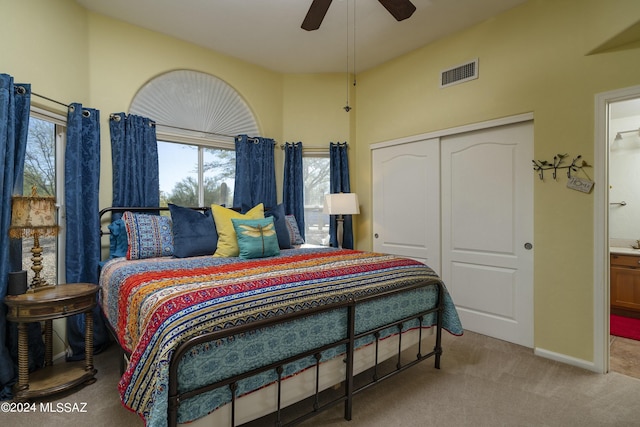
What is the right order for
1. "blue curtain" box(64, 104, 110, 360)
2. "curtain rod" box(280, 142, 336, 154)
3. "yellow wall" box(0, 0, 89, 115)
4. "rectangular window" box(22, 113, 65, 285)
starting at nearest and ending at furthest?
"yellow wall" box(0, 0, 89, 115)
"rectangular window" box(22, 113, 65, 285)
"blue curtain" box(64, 104, 110, 360)
"curtain rod" box(280, 142, 336, 154)

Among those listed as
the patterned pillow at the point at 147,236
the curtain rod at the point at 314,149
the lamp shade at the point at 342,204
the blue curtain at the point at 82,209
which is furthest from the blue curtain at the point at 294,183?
the blue curtain at the point at 82,209

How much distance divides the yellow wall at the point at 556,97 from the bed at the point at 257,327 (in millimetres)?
952

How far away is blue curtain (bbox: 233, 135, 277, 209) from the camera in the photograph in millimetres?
3770

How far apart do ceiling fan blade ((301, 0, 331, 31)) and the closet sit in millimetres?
1729

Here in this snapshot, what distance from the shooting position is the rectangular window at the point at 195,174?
11.1 ft

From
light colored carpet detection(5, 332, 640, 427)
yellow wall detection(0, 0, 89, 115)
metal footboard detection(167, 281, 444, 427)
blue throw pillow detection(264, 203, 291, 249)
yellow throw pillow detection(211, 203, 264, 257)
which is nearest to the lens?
metal footboard detection(167, 281, 444, 427)

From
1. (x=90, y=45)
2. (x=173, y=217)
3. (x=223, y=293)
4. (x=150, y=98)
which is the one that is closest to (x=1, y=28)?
(x=90, y=45)

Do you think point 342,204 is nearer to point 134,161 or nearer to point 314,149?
point 314,149

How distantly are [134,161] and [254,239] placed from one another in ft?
4.68

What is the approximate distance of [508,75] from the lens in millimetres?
2900

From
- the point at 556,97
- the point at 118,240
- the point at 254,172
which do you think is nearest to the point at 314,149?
the point at 254,172

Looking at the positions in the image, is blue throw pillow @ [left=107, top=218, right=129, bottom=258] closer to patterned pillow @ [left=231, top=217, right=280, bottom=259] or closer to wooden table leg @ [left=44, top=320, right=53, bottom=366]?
wooden table leg @ [left=44, top=320, right=53, bottom=366]

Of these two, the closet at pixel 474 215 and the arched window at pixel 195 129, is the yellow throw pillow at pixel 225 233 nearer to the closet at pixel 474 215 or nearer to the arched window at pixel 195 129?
the arched window at pixel 195 129

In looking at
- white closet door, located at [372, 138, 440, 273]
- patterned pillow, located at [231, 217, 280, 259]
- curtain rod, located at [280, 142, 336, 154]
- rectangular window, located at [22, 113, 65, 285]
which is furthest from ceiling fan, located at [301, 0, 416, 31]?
rectangular window, located at [22, 113, 65, 285]
